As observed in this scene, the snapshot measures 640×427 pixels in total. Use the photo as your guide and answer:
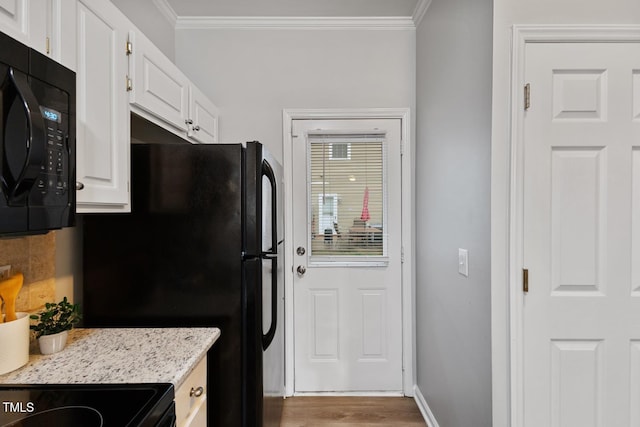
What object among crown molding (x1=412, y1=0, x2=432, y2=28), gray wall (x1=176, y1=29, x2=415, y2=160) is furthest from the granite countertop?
crown molding (x1=412, y1=0, x2=432, y2=28)

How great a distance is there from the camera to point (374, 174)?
2531mm

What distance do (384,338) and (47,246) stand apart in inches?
83.1

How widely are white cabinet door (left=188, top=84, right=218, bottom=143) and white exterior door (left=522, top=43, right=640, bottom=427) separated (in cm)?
168

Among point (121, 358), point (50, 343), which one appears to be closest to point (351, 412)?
point (121, 358)

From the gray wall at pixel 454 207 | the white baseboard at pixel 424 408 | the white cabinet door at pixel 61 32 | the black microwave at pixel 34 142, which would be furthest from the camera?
the white baseboard at pixel 424 408

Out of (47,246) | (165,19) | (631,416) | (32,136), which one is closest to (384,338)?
(631,416)

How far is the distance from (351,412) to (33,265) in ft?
6.60

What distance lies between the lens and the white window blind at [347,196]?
2.53 metres

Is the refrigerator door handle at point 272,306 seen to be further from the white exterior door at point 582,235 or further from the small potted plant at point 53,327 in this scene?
the white exterior door at point 582,235

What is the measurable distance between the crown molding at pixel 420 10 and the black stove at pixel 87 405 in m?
2.48

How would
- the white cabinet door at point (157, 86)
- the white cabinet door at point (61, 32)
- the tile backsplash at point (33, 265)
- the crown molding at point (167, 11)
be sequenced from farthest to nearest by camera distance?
the crown molding at point (167, 11), the white cabinet door at point (157, 86), the tile backsplash at point (33, 265), the white cabinet door at point (61, 32)

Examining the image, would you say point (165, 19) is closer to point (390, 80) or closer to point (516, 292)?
point (390, 80)

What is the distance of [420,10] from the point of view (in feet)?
7.47

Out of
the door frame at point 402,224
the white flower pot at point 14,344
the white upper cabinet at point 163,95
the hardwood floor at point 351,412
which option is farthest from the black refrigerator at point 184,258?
the door frame at point 402,224
